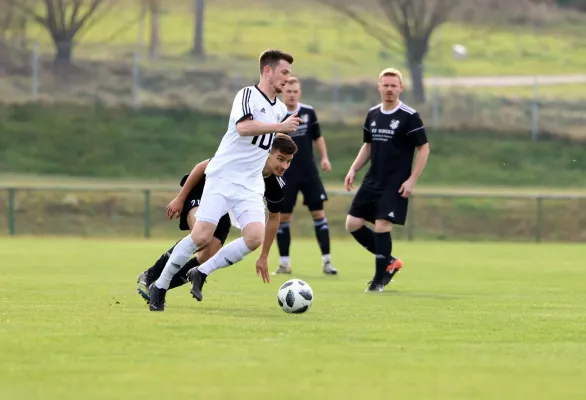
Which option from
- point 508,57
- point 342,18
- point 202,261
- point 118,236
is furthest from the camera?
point 342,18

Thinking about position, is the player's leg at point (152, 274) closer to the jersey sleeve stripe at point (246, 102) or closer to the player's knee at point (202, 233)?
the player's knee at point (202, 233)

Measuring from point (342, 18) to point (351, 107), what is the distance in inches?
841

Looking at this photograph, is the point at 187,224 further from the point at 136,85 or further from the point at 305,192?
the point at 136,85

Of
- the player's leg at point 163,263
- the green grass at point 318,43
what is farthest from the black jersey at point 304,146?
the green grass at point 318,43

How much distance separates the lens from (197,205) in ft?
36.2

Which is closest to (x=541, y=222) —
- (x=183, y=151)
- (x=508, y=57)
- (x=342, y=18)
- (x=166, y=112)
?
(x=183, y=151)

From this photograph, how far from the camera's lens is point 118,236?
1064 inches

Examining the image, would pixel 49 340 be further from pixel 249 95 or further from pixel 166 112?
pixel 166 112

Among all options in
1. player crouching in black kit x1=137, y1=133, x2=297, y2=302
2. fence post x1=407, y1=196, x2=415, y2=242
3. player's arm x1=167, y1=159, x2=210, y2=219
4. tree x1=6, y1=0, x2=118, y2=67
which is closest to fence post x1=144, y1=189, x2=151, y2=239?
fence post x1=407, y1=196, x2=415, y2=242

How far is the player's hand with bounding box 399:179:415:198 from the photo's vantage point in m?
12.9

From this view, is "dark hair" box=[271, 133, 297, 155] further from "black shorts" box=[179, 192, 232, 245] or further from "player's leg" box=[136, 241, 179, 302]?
"player's leg" box=[136, 241, 179, 302]

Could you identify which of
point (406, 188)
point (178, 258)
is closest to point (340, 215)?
point (406, 188)

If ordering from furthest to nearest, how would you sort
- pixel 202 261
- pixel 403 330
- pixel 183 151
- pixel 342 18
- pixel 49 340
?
pixel 342 18 < pixel 183 151 < pixel 202 261 < pixel 403 330 < pixel 49 340

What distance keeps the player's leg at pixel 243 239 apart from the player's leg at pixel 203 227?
14 cm
